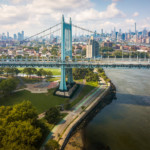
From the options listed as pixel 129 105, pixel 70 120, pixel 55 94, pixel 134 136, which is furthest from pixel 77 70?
pixel 134 136

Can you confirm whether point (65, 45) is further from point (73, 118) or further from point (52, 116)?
point (52, 116)

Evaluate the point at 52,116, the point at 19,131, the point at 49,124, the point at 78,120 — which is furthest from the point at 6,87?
the point at 19,131

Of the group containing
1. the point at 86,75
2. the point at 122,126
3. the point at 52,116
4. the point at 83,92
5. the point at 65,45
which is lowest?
the point at 122,126

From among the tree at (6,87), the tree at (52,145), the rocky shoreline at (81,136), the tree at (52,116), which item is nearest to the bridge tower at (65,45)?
the rocky shoreline at (81,136)

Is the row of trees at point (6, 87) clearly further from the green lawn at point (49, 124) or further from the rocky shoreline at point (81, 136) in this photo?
the rocky shoreline at point (81, 136)

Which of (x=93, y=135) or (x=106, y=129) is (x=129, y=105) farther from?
(x=93, y=135)
